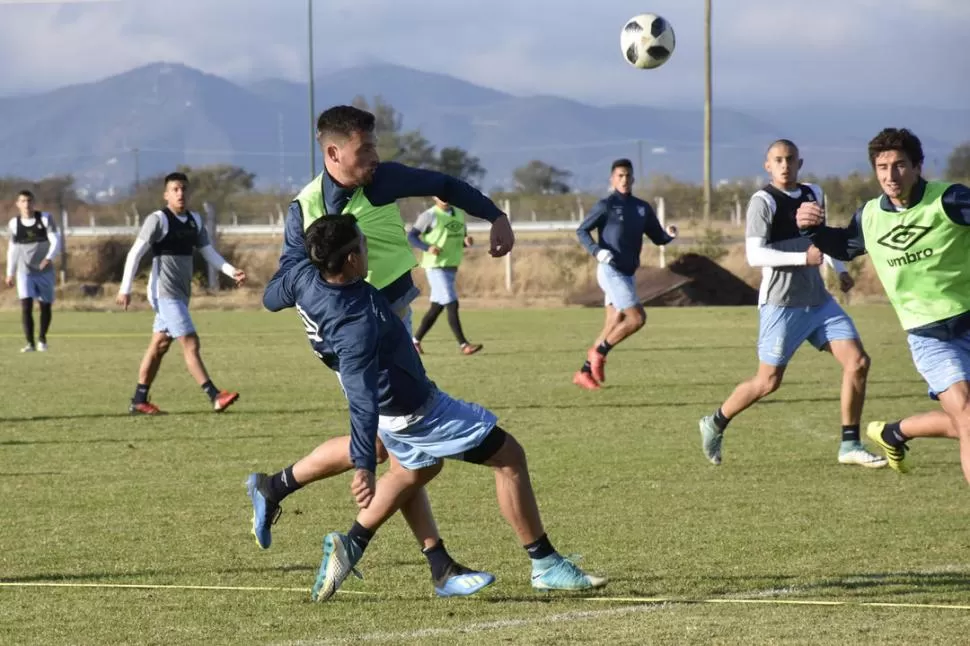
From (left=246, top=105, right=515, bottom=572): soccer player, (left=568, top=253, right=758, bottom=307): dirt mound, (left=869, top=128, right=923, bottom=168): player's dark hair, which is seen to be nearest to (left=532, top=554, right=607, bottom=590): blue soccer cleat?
(left=246, top=105, right=515, bottom=572): soccer player

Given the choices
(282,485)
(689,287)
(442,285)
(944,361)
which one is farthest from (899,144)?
(689,287)

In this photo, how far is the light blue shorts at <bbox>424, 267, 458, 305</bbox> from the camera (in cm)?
2033

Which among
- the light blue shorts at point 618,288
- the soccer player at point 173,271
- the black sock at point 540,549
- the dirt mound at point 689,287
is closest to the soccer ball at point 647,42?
the light blue shorts at point 618,288

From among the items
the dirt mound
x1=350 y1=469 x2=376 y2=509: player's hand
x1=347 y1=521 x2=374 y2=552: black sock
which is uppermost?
x1=350 y1=469 x2=376 y2=509: player's hand

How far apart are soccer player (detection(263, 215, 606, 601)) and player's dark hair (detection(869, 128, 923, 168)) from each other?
238cm

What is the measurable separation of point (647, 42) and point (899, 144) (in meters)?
9.33

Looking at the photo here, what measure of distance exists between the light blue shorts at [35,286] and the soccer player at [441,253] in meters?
5.40

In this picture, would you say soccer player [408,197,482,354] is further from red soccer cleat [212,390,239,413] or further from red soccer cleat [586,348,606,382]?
red soccer cleat [212,390,239,413]

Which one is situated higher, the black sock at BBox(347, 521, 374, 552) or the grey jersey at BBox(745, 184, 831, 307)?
the grey jersey at BBox(745, 184, 831, 307)

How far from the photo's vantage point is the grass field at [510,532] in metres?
6.15

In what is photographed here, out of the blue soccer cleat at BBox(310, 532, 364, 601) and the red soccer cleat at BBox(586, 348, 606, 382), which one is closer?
the blue soccer cleat at BBox(310, 532, 364, 601)

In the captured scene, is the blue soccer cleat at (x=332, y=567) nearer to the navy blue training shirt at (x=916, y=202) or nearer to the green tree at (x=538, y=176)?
the navy blue training shirt at (x=916, y=202)

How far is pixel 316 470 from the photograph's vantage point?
6992mm

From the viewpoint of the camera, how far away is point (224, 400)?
13.6 m
